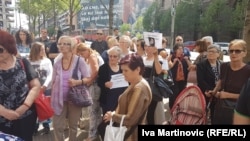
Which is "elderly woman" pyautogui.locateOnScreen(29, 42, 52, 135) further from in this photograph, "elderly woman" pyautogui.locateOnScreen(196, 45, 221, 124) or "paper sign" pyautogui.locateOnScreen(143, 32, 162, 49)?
"elderly woman" pyautogui.locateOnScreen(196, 45, 221, 124)

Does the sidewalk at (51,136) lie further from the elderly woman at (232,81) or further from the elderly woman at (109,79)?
the elderly woman at (232,81)

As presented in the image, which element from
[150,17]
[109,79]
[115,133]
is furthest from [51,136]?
[150,17]

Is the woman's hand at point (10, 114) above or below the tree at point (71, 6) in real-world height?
below

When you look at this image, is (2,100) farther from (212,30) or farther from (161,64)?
(212,30)

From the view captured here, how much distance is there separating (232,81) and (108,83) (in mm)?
1566

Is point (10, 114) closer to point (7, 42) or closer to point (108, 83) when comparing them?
point (7, 42)

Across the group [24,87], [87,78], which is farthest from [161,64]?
[24,87]

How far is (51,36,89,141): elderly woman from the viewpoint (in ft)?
13.3

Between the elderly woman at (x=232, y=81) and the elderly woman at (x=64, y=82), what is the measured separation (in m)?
1.79

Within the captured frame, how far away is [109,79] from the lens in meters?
4.29

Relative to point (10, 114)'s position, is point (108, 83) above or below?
above

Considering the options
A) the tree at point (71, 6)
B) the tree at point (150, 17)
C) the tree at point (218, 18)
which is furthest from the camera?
the tree at point (150, 17)

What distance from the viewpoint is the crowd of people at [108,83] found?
9.05 feet

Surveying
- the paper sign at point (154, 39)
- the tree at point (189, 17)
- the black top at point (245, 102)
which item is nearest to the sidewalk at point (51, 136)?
the paper sign at point (154, 39)
